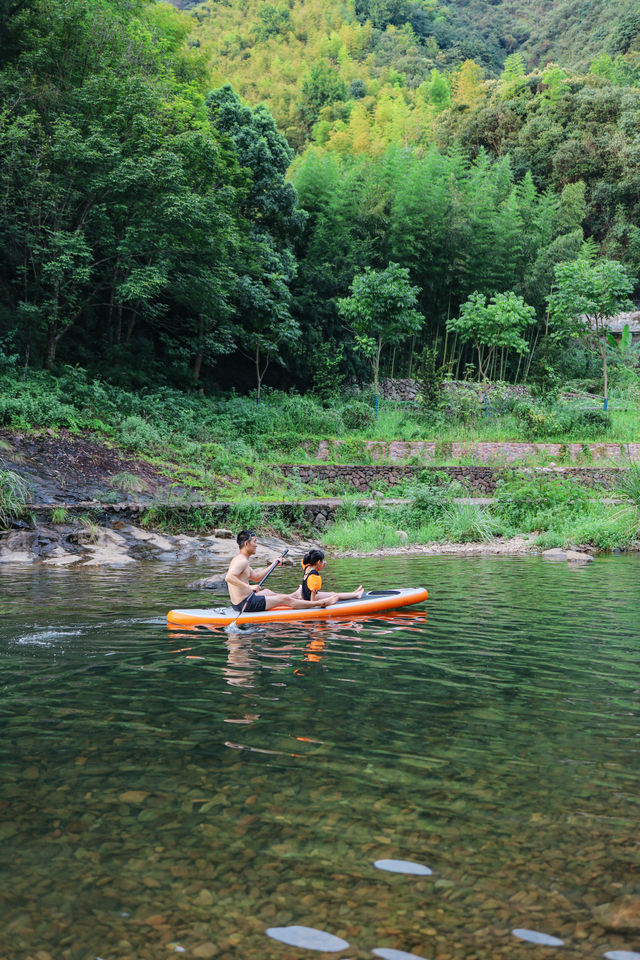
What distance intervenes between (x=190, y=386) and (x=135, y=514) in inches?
373

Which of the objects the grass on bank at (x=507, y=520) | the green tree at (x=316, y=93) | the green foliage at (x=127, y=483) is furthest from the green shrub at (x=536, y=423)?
the green tree at (x=316, y=93)

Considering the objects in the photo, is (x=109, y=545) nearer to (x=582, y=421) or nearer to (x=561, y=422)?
(x=561, y=422)

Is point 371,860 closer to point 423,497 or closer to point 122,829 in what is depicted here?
point 122,829

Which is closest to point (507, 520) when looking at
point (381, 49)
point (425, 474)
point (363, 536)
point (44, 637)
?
point (363, 536)

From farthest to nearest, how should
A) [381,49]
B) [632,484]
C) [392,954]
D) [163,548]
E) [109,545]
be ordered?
[381,49] → [632,484] → [163,548] → [109,545] → [392,954]

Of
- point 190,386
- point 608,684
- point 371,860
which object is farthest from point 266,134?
point 371,860

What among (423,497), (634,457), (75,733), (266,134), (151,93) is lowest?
(75,733)

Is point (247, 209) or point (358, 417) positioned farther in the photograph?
point (247, 209)

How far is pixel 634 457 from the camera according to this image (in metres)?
18.0

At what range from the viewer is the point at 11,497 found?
11359mm

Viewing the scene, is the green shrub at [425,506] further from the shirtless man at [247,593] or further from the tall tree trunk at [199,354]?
the tall tree trunk at [199,354]

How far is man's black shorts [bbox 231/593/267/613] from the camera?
6.62 m

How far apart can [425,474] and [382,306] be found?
6533 mm

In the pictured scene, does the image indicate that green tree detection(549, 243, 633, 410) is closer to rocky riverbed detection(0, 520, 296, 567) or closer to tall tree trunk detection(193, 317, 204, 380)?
tall tree trunk detection(193, 317, 204, 380)
